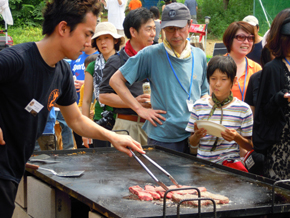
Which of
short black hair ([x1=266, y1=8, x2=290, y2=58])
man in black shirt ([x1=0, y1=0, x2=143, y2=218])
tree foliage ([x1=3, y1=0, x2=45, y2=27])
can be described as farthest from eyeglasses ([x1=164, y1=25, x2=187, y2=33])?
tree foliage ([x1=3, y1=0, x2=45, y2=27])

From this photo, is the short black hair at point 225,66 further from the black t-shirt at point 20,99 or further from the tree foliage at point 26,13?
the tree foliage at point 26,13

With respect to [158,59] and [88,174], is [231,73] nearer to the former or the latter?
[158,59]

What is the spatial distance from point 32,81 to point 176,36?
6.51 ft

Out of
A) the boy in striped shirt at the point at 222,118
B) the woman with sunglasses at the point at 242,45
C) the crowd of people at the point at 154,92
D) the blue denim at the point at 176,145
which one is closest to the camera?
the crowd of people at the point at 154,92

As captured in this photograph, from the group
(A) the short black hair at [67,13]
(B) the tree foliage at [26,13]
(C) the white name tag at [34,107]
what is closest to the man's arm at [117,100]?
(A) the short black hair at [67,13]

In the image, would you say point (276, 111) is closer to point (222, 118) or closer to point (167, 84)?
point (222, 118)

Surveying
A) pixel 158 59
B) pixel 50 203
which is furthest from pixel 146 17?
pixel 50 203

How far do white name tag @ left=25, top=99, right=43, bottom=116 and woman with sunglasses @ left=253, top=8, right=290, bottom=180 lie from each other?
184 centimetres

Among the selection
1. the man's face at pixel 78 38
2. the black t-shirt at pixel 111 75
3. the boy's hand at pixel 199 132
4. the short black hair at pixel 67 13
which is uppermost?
the short black hair at pixel 67 13

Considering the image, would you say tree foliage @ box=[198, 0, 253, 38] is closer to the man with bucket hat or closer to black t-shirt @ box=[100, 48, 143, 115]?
black t-shirt @ box=[100, 48, 143, 115]

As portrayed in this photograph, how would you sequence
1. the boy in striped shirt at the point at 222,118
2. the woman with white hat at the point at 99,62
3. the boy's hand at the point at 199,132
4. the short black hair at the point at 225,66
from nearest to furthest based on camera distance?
the boy's hand at the point at 199,132
the boy in striped shirt at the point at 222,118
the short black hair at the point at 225,66
the woman with white hat at the point at 99,62

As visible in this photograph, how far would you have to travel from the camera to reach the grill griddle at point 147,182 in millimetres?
2584

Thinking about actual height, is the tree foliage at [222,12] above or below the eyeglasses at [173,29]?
above

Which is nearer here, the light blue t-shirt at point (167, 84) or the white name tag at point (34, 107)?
the white name tag at point (34, 107)
